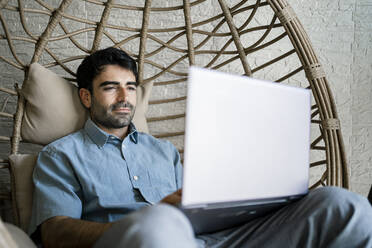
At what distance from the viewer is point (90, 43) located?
1.58 m

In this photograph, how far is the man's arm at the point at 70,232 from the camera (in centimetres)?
82

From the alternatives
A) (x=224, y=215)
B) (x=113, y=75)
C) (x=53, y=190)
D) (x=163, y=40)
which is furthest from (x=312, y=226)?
(x=163, y=40)

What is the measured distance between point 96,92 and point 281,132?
72cm

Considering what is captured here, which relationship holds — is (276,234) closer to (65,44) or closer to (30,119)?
(30,119)

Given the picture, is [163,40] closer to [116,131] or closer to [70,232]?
[116,131]

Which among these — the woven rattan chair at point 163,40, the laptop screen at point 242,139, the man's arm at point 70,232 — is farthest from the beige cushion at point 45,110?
the laptop screen at point 242,139

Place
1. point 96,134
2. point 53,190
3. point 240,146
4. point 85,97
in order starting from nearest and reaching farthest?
1. point 240,146
2. point 53,190
3. point 96,134
4. point 85,97

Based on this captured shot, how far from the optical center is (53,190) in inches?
38.5

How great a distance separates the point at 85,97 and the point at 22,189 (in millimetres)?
376

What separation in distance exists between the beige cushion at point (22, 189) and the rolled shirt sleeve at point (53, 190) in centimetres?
4

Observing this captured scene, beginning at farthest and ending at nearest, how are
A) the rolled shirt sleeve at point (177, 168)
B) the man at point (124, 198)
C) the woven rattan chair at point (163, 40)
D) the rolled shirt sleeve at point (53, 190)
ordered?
1. the woven rattan chair at point (163, 40)
2. the rolled shirt sleeve at point (177, 168)
3. the rolled shirt sleeve at point (53, 190)
4. the man at point (124, 198)

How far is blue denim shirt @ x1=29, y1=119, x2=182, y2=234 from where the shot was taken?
97cm

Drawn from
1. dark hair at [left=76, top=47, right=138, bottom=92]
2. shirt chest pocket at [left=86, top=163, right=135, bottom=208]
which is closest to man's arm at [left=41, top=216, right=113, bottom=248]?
shirt chest pocket at [left=86, top=163, right=135, bottom=208]

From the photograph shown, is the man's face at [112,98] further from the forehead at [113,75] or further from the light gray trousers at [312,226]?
the light gray trousers at [312,226]
